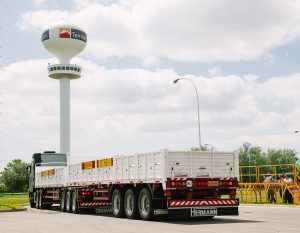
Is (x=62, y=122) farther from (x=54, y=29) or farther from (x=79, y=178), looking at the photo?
(x=79, y=178)

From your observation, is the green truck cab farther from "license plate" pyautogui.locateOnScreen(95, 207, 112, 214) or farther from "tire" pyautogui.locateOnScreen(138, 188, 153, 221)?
"tire" pyautogui.locateOnScreen(138, 188, 153, 221)

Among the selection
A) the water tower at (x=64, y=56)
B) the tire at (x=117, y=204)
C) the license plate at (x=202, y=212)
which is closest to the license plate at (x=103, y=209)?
the tire at (x=117, y=204)

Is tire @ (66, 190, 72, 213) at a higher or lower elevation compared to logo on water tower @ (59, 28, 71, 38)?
lower

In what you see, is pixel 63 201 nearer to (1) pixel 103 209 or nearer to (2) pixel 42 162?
(1) pixel 103 209

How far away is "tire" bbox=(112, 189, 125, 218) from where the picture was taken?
18.8m

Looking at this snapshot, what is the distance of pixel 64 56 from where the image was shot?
98.5 m

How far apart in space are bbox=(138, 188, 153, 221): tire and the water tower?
7753 cm

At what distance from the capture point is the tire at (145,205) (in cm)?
1678

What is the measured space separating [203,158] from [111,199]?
457 centimetres

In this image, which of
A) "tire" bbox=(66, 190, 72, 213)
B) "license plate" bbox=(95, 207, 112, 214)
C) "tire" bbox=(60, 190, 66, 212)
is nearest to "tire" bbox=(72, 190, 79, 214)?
"tire" bbox=(66, 190, 72, 213)

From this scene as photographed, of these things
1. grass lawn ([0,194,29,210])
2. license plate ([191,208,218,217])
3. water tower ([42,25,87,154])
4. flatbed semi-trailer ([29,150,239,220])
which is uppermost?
water tower ([42,25,87,154])

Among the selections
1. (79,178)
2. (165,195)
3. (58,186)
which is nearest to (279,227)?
(165,195)

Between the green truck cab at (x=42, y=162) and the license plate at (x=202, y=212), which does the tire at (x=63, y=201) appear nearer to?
the green truck cab at (x=42, y=162)

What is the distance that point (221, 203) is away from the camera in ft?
55.8
